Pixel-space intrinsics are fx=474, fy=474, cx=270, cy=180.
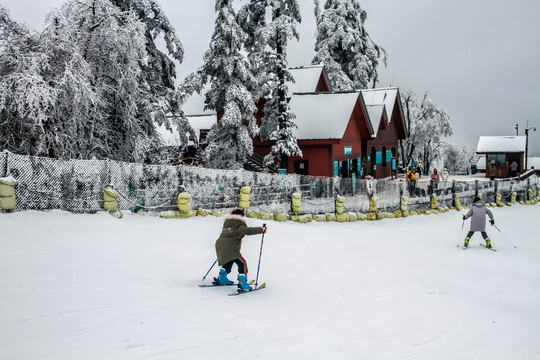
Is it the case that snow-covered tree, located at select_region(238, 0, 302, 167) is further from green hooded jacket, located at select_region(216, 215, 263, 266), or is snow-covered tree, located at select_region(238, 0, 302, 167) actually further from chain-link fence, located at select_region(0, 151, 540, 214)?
green hooded jacket, located at select_region(216, 215, 263, 266)

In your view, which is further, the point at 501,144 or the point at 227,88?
the point at 501,144

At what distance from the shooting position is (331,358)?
6.17 metres

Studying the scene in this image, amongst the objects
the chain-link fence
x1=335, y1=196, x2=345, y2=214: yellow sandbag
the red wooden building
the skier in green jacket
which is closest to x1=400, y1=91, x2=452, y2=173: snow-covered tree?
the red wooden building

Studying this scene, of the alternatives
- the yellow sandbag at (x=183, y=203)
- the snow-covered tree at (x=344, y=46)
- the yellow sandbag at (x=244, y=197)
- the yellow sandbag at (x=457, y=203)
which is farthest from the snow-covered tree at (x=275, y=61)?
the snow-covered tree at (x=344, y=46)

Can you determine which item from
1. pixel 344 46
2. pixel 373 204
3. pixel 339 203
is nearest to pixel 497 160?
pixel 344 46

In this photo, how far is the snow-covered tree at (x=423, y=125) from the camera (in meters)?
54.7

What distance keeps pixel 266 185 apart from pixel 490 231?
32.1ft

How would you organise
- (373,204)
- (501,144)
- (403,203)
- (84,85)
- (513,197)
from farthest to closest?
(501,144) → (513,197) → (403,203) → (373,204) → (84,85)

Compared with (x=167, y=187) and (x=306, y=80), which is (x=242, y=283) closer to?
(x=167, y=187)

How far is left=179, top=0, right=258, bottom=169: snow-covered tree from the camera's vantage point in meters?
23.2

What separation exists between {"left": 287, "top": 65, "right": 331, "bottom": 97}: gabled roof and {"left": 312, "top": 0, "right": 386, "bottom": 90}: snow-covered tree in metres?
4.85

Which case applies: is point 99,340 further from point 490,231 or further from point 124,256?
point 490,231

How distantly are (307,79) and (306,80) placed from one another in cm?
11

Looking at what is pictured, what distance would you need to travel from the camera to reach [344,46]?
4069 centimetres
